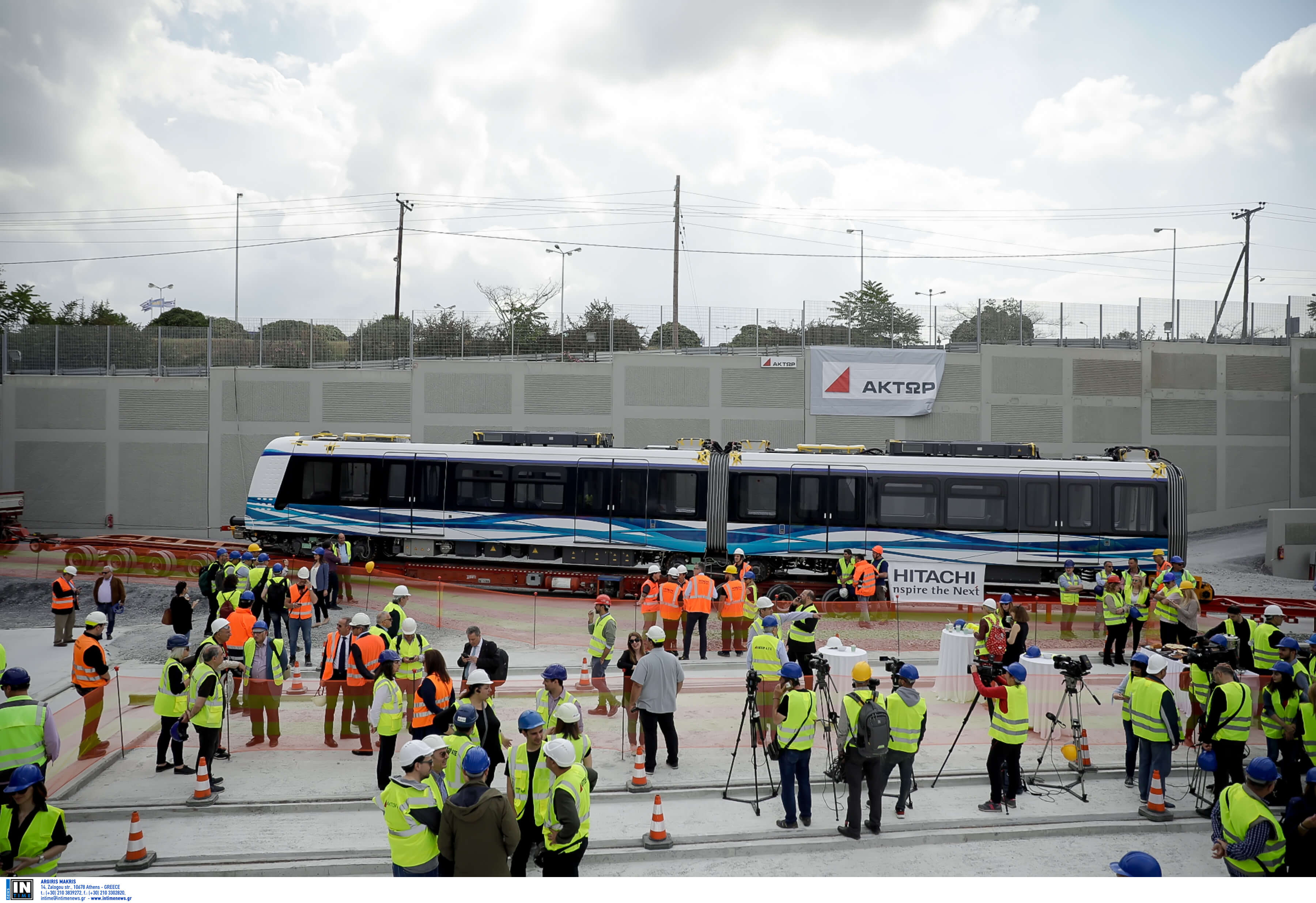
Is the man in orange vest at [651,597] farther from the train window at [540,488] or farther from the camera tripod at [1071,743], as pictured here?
the train window at [540,488]

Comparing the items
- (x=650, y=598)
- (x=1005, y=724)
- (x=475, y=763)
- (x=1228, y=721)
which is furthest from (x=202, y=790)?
(x=1228, y=721)

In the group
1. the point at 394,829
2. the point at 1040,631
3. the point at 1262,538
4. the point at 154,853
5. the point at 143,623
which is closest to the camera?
the point at 394,829

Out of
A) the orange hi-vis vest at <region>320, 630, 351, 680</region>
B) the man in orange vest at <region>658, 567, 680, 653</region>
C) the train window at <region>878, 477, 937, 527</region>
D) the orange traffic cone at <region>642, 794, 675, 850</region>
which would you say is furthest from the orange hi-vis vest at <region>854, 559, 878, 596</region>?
the orange hi-vis vest at <region>320, 630, 351, 680</region>

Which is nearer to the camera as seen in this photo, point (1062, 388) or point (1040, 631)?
point (1040, 631)

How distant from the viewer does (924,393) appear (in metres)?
27.5

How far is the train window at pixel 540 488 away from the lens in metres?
18.8

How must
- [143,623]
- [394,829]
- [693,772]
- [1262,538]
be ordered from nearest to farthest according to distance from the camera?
1. [394,829]
2. [693,772]
3. [143,623]
4. [1262,538]

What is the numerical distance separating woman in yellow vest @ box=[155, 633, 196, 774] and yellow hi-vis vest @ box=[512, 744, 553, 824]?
408 cm

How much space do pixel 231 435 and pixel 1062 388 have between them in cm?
2694

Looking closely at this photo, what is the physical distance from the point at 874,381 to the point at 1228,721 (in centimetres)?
2066

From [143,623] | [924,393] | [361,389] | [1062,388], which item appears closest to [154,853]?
[143,623]

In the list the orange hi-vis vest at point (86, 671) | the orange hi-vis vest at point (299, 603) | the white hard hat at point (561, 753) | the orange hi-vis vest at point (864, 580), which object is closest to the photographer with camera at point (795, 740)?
the white hard hat at point (561, 753)

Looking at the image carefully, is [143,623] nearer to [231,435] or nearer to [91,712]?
Result: [91,712]

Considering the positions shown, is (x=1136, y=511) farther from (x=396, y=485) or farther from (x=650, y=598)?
(x=396, y=485)
